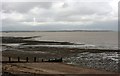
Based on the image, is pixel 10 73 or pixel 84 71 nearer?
pixel 10 73

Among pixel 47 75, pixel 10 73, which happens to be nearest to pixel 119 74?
pixel 47 75

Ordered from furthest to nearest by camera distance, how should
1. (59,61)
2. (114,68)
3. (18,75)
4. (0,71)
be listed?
1. (59,61)
2. (114,68)
3. (0,71)
4. (18,75)

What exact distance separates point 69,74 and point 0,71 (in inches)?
307

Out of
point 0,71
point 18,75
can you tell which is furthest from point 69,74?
point 0,71

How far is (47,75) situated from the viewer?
89.7 ft

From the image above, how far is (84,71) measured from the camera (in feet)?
99.2

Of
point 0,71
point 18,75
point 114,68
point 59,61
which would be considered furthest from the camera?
point 59,61

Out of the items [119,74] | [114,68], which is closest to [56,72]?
[119,74]

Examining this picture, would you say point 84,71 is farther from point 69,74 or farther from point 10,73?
point 10,73

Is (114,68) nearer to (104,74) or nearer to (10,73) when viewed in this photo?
(104,74)

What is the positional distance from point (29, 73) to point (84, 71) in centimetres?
669

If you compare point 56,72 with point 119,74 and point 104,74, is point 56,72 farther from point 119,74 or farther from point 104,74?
point 119,74

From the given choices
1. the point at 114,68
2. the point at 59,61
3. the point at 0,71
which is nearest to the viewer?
the point at 0,71

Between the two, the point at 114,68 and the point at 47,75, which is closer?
the point at 47,75
